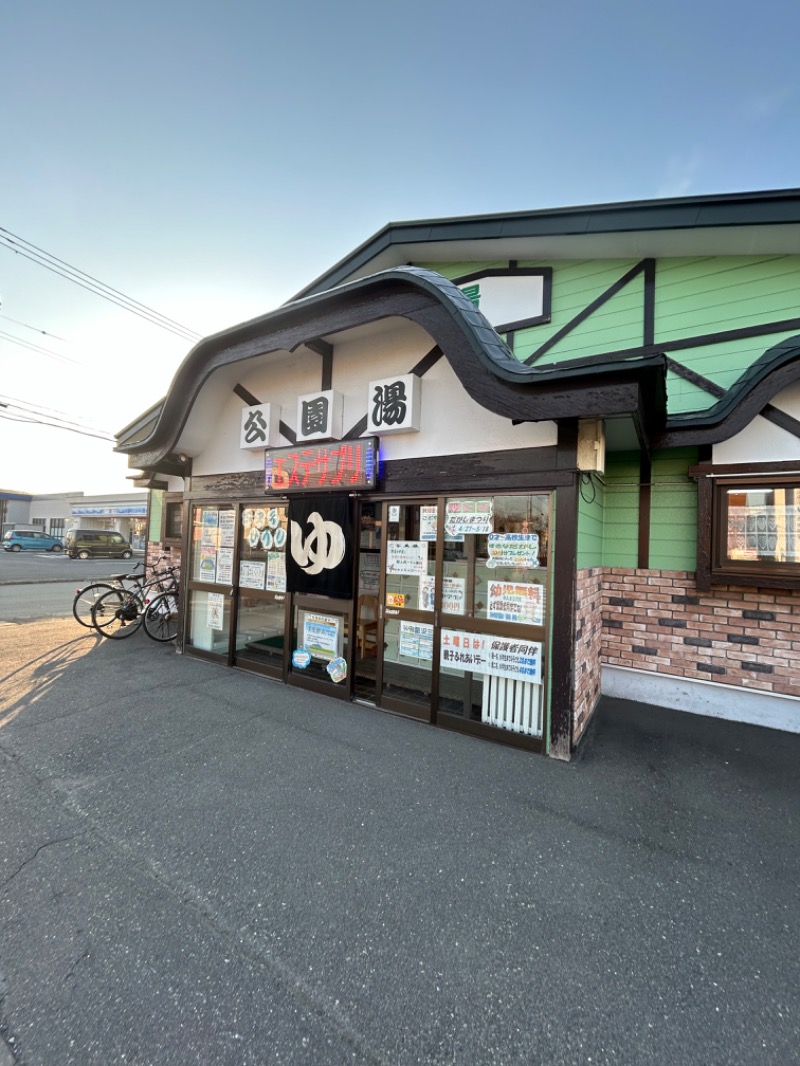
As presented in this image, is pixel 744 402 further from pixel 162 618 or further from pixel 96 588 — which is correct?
pixel 96 588

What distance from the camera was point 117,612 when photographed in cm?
753

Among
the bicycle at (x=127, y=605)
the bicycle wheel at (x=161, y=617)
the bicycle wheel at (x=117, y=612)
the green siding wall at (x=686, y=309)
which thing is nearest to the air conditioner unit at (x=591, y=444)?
the green siding wall at (x=686, y=309)

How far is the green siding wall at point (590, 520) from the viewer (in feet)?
12.5

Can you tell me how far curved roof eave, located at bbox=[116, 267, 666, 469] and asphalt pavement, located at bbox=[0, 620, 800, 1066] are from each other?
2804 mm

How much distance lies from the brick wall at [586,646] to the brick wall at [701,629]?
0.83 feet

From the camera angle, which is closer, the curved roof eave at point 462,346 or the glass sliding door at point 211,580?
the curved roof eave at point 462,346

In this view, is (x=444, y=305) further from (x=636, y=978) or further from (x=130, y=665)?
(x=130, y=665)

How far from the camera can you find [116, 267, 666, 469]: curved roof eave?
3047 millimetres

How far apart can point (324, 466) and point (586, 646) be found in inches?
127

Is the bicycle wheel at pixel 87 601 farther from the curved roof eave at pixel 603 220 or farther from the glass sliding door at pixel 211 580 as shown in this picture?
the curved roof eave at pixel 603 220

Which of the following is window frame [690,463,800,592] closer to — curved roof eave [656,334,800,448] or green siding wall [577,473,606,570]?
curved roof eave [656,334,800,448]

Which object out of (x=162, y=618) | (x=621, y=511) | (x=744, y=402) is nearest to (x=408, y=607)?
(x=621, y=511)

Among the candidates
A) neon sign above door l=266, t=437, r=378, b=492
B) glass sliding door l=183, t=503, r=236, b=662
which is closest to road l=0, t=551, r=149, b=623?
glass sliding door l=183, t=503, r=236, b=662

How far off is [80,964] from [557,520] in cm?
370
